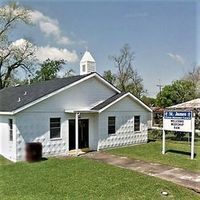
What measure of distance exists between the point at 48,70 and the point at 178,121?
2731 cm

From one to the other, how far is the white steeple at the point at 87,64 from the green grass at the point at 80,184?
7.11 meters

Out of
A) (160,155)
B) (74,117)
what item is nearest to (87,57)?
(74,117)

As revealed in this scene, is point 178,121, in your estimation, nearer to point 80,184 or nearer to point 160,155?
point 160,155

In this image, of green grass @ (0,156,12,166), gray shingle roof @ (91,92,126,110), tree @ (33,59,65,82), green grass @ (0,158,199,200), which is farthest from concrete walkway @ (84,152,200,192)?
tree @ (33,59,65,82)

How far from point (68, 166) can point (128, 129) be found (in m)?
6.56

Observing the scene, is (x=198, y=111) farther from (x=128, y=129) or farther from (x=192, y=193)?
(x=192, y=193)

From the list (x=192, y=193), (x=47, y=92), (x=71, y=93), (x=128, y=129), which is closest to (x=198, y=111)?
(x=128, y=129)

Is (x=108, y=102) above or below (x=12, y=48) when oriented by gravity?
below

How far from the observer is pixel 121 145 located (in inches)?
649

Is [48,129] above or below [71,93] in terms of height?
below

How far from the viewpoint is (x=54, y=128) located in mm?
13930

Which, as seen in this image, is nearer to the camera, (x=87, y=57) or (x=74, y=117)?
(x=74, y=117)

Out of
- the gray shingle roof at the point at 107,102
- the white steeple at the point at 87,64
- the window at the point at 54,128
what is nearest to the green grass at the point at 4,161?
the window at the point at 54,128

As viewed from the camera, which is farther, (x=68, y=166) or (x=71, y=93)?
(x=71, y=93)
